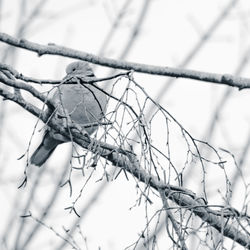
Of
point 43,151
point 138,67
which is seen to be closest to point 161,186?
point 138,67

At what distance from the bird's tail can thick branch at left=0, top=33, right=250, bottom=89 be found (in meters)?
2.22

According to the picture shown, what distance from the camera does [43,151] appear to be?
475 cm

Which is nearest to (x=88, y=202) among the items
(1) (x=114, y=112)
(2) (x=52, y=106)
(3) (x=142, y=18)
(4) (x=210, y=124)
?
(4) (x=210, y=124)

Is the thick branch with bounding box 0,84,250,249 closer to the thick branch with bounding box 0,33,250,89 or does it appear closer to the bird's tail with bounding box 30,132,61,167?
the thick branch with bounding box 0,33,250,89

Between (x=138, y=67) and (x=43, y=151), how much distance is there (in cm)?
246

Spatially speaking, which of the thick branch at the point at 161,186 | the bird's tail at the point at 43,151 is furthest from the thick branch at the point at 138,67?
the bird's tail at the point at 43,151

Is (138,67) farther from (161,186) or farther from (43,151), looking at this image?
(43,151)

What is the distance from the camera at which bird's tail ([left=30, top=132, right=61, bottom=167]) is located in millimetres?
4668

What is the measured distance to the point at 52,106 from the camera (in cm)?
248

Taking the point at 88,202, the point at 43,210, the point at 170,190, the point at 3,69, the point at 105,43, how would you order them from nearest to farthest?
the point at 170,190, the point at 3,69, the point at 43,210, the point at 88,202, the point at 105,43

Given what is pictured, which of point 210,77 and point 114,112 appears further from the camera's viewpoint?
point 210,77

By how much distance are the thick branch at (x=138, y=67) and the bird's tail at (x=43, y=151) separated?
2216 mm

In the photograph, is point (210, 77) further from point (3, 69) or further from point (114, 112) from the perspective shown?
point (3, 69)

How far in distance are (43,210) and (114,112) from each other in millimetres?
3421
